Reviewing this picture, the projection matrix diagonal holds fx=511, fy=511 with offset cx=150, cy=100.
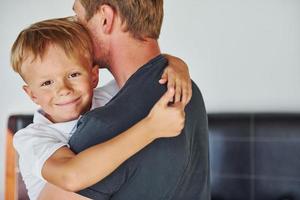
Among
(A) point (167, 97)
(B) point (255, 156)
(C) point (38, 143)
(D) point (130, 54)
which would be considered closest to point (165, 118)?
(A) point (167, 97)

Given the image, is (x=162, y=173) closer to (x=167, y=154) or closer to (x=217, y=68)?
(x=167, y=154)

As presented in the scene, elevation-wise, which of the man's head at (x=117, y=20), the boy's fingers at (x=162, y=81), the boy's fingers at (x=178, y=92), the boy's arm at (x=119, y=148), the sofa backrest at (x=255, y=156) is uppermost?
the man's head at (x=117, y=20)

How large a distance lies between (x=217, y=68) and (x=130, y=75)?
165cm

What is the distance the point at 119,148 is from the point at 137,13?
258 millimetres

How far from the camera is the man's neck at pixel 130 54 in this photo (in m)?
0.93

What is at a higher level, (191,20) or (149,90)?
(149,90)

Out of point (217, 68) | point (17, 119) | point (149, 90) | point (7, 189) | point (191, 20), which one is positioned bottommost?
point (7, 189)

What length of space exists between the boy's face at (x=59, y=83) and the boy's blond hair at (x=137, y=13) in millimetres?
136

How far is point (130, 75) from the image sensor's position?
3.04ft

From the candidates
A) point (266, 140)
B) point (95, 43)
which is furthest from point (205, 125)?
point (266, 140)

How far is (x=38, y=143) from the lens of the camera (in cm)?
97

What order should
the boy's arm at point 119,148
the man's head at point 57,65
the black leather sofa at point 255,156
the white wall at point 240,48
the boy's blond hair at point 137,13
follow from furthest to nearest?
the white wall at point 240,48 → the black leather sofa at point 255,156 → the man's head at point 57,65 → the boy's blond hair at point 137,13 → the boy's arm at point 119,148

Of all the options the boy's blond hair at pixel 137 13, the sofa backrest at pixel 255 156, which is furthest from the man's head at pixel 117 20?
the sofa backrest at pixel 255 156

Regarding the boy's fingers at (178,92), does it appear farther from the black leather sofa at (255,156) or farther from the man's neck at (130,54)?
the black leather sofa at (255,156)
